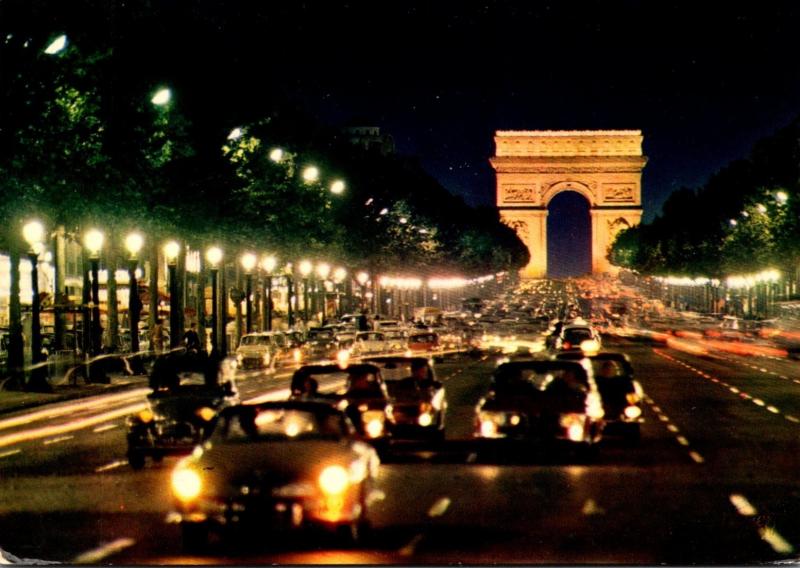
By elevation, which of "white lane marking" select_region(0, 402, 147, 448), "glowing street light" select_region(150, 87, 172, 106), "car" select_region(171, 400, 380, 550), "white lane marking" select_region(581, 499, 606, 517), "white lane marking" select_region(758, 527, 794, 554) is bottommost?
"white lane marking" select_region(0, 402, 147, 448)

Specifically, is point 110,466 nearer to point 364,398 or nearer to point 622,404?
point 364,398

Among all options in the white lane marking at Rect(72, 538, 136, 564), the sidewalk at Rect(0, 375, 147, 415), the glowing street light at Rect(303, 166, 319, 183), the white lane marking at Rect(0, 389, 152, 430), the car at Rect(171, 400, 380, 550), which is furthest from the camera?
the glowing street light at Rect(303, 166, 319, 183)

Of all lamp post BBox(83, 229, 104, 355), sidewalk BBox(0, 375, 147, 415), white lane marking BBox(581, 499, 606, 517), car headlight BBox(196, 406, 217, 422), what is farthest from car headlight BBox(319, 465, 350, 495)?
lamp post BBox(83, 229, 104, 355)

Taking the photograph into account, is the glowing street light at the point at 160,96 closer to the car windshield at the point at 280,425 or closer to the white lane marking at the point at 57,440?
the white lane marking at the point at 57,440

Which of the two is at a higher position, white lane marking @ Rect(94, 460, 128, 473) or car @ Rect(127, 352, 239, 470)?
car @ Rect(127, 352, 239, 470)

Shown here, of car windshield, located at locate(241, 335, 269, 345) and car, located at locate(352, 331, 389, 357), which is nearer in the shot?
car, located at locate(352, 331, 389, 357)

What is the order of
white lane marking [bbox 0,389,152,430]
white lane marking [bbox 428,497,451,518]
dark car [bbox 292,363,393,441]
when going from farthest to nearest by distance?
white lane marking [bbox 0,389,152,430], dark car [bbox 292,363,393,441], white lane marking [bbox 428,497,451,518]

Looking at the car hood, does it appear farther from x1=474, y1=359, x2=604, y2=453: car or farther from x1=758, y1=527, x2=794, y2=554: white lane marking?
x1=474, y1=359, x2=604, y2=453: car

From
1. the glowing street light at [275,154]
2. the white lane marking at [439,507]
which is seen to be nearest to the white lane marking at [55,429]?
the white lane marking at [439,507]
